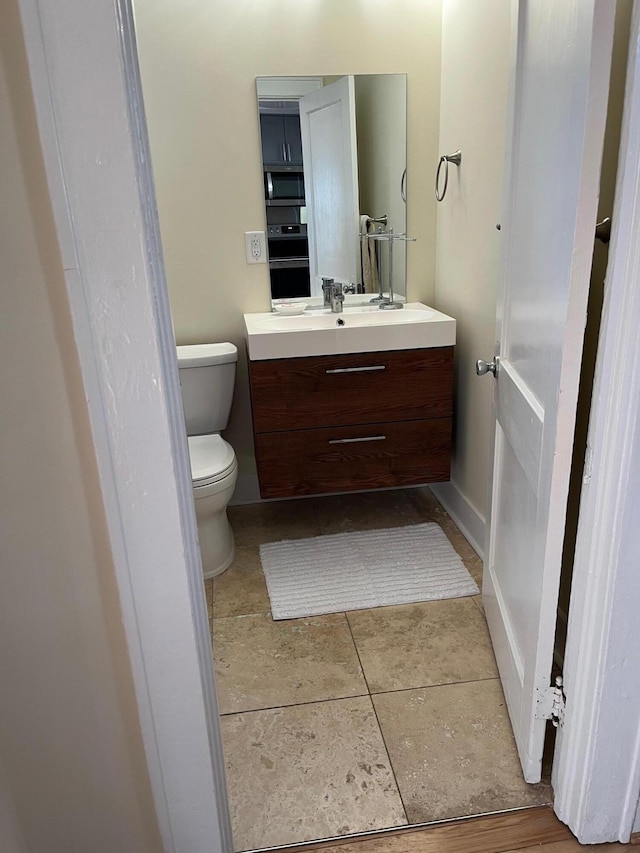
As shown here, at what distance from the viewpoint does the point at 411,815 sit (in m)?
1.31

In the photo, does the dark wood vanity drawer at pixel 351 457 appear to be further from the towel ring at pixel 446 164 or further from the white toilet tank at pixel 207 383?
the towel ring at pixel 446 164

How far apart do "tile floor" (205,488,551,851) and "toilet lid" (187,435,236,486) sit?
0.43 m

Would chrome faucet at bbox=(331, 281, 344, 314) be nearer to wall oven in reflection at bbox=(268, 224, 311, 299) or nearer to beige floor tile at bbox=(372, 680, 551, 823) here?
wall oven in reflection at bbox=(268, 224, 311, 299)

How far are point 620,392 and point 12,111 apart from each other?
2.99 ft

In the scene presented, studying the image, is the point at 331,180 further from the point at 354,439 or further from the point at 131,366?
the point at 131,366

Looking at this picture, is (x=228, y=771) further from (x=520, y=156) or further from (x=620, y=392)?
(x=520, y=156)

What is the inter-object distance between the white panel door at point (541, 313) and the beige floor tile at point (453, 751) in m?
0.06

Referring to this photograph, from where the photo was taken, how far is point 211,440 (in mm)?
2365

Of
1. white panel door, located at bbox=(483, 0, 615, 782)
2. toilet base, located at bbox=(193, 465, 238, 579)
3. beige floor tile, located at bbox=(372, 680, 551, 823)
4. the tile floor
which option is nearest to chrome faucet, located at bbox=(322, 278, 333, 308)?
toilet base, located at bbox=(193, 465, 238, 579)

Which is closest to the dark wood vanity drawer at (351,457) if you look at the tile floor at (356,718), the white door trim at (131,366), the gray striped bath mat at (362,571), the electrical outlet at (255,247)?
the gray striped bath mat at (362,571)

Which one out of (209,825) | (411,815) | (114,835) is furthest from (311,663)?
(114,835)

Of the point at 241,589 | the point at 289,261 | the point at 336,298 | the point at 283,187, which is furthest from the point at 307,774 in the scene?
the point at 283,187

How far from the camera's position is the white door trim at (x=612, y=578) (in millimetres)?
911

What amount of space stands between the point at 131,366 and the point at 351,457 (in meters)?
1.58
